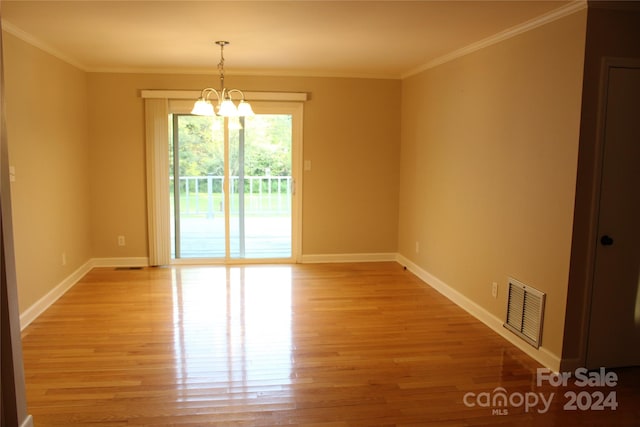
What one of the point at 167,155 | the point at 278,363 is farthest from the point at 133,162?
the point at 278,363

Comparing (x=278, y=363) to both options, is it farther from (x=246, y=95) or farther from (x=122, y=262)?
(x=246, y=95)

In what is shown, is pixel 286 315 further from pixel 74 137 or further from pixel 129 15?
pixel 74 137

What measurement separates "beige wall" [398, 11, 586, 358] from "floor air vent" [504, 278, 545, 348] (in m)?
0.06

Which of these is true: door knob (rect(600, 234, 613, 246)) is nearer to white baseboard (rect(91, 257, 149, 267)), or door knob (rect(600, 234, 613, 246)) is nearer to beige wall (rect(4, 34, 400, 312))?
beige wall (rect(4, 34, 400, 312))

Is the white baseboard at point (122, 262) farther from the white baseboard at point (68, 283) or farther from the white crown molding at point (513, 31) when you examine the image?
the white crown molding at point (513, 31)

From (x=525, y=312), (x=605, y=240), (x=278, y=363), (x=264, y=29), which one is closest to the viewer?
(x=605, y=240)

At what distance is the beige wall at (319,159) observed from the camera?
5539 millimetres

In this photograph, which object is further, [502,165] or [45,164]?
[45,164]

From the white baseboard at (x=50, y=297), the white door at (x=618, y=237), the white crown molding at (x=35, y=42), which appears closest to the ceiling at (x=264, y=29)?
the white crown molding at (x=35, y=42)

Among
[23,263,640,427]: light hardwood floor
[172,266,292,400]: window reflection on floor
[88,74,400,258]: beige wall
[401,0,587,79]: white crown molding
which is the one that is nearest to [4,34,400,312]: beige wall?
[88,74,400,258]: beige wall

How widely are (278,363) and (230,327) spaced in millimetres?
798

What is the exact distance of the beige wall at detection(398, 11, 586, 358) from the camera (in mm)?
3045

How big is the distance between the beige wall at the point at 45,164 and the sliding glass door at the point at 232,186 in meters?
1.08

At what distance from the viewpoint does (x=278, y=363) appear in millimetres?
3203
